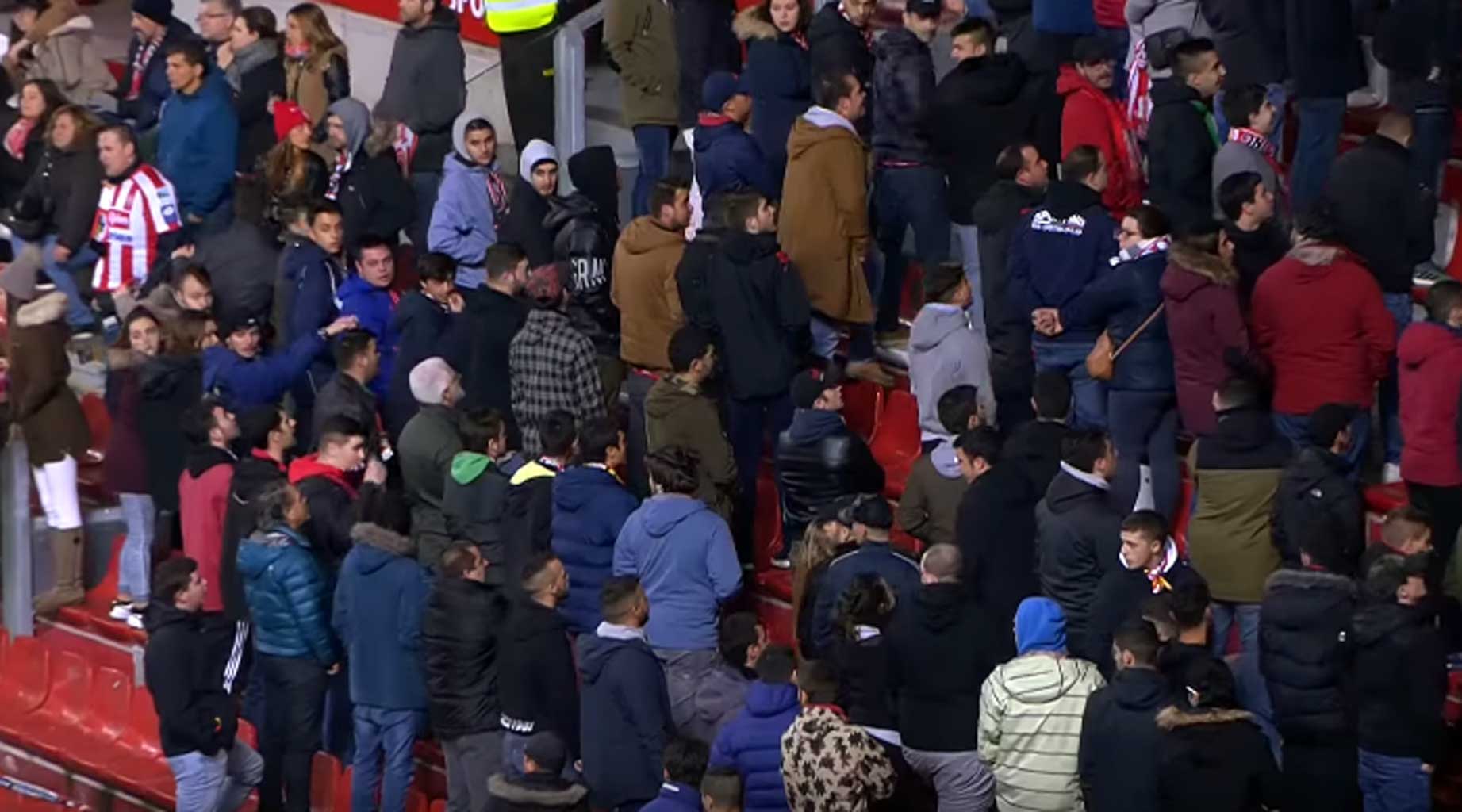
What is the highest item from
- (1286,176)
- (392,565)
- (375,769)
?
(1286,176)

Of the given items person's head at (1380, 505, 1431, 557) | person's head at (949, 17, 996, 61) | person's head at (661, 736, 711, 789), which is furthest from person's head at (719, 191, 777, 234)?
person's head at (1380, 505, 1431, 557)

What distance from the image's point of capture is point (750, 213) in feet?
46.5

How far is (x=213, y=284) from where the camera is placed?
16062mm

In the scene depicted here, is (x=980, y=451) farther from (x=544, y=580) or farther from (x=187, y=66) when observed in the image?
(x=187, y=66)

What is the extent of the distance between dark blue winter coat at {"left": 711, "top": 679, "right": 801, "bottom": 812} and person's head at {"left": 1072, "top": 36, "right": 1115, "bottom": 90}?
397 centimetres

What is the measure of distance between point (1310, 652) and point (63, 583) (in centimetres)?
761

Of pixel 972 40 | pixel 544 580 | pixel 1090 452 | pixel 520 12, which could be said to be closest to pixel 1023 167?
pixel 972 40

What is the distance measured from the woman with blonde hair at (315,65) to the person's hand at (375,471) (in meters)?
3.32

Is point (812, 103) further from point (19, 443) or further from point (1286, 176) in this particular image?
point (19, 443)

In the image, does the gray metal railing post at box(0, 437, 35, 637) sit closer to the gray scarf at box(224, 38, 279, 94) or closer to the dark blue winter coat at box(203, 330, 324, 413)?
the dark blue winter coat at box(203, 330, 324, 413)

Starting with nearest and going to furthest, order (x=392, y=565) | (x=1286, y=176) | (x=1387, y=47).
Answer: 1. (x=392, y=565)
2. (x=1387, y=47)
3. (x=1286, y=176)

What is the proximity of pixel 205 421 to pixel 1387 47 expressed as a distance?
5.73 m

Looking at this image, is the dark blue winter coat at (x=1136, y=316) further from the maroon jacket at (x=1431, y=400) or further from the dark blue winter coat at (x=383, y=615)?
the dark blue winter coat at (x=383, y=615)

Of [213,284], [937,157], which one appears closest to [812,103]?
[937,157]
